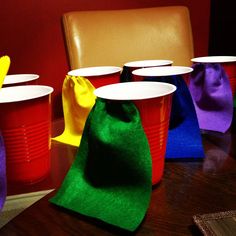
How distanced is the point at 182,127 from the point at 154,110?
18 cm

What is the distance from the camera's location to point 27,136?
0.57 m

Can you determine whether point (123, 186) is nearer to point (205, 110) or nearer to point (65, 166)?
point (65, 166)

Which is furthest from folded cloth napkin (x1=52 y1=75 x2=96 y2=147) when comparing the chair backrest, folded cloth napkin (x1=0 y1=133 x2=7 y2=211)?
the chair backrest

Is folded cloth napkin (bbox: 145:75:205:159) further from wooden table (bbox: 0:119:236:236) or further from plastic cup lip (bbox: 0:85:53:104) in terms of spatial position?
plastic cup lip (bbox: 0:85:53:104)

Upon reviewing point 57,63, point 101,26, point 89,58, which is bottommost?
point 57,63

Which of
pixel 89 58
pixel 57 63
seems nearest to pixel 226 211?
pixel 89 58

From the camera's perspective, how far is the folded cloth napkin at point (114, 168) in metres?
0.50

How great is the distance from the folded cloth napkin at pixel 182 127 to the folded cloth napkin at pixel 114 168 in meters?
0.16

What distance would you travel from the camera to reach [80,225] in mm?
469

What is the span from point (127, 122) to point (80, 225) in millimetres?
174

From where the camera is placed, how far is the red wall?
1778 mm

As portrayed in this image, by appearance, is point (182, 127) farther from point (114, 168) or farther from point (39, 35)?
point (39, 35)

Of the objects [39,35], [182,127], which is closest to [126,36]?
[39,35]

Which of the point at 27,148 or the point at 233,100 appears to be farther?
the point at 233,100
